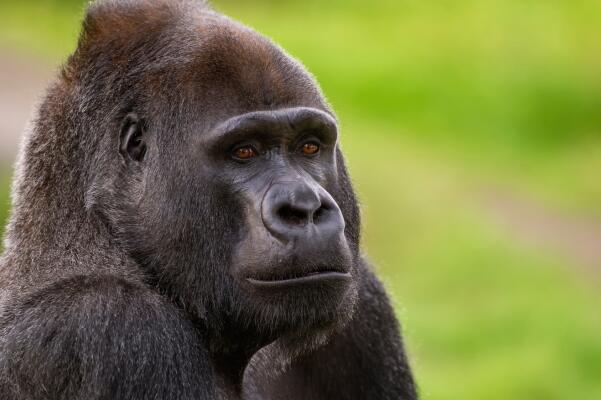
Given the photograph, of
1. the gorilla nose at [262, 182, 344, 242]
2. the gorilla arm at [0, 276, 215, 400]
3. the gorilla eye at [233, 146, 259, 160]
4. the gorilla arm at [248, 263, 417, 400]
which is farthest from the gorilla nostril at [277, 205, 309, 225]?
the gorilla arm at [248, 263, 417, 400]

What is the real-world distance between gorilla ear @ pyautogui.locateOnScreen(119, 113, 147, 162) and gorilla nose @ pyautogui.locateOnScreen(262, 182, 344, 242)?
613 millimetres

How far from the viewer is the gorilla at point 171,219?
5.68 meters

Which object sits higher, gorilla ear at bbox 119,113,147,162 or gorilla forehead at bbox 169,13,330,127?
gorilla forehead at bbox 169,13,330,127

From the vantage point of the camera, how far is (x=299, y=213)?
226 inches

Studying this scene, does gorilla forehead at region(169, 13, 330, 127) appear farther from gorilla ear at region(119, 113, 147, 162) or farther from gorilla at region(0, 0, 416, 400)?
gorilla ear at region(119, 113, 147, 162)

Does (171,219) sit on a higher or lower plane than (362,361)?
higher

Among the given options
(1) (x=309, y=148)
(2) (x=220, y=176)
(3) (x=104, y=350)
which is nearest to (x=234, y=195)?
(2) (x=220, y=176)

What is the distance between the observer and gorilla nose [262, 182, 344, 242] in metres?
5.71

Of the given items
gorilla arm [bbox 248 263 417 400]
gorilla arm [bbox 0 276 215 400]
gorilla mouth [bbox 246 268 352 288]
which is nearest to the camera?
gorilla arm [bbox 0 276 215 400]

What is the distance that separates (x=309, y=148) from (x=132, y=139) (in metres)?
0.74

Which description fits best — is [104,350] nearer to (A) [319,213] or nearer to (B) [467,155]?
(A) [319,213]

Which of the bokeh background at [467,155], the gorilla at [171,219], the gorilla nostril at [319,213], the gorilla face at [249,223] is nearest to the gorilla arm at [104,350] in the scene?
the gorilla at [171,219]

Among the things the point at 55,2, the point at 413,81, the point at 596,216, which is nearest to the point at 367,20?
the point at 413,81

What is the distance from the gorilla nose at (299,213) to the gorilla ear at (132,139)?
2.01 ft
